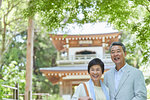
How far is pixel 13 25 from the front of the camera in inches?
615

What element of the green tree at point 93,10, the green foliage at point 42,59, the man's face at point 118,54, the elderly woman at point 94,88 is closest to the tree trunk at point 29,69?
the green tree at point 93,10

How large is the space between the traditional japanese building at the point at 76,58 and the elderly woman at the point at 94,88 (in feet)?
38.0

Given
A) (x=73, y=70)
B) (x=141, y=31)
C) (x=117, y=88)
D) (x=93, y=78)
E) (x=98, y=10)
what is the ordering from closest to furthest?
1. (x=93, y=78)
2. (x=117, y=88)
3. (x=141, y=31)
4. (x=98, y=10)
5. (x=73, y=70)

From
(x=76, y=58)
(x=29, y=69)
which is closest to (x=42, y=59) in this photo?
(x=76, y=58)

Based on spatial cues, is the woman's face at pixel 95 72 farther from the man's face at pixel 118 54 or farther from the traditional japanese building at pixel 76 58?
the traditional japanese building at pixel 76 58

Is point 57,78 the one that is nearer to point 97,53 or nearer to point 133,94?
point 97,53

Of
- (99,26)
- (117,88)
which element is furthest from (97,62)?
(99,26)

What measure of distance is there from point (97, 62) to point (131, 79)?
0.46 meters

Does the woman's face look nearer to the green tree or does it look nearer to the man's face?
the man's face

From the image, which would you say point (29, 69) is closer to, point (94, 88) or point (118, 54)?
point (118, 54)

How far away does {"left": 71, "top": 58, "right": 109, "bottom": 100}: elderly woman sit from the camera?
2475 mm

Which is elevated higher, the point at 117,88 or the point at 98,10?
the point at 98,10

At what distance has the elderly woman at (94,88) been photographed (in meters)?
2.47

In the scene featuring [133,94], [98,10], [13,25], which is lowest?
[133,94]
